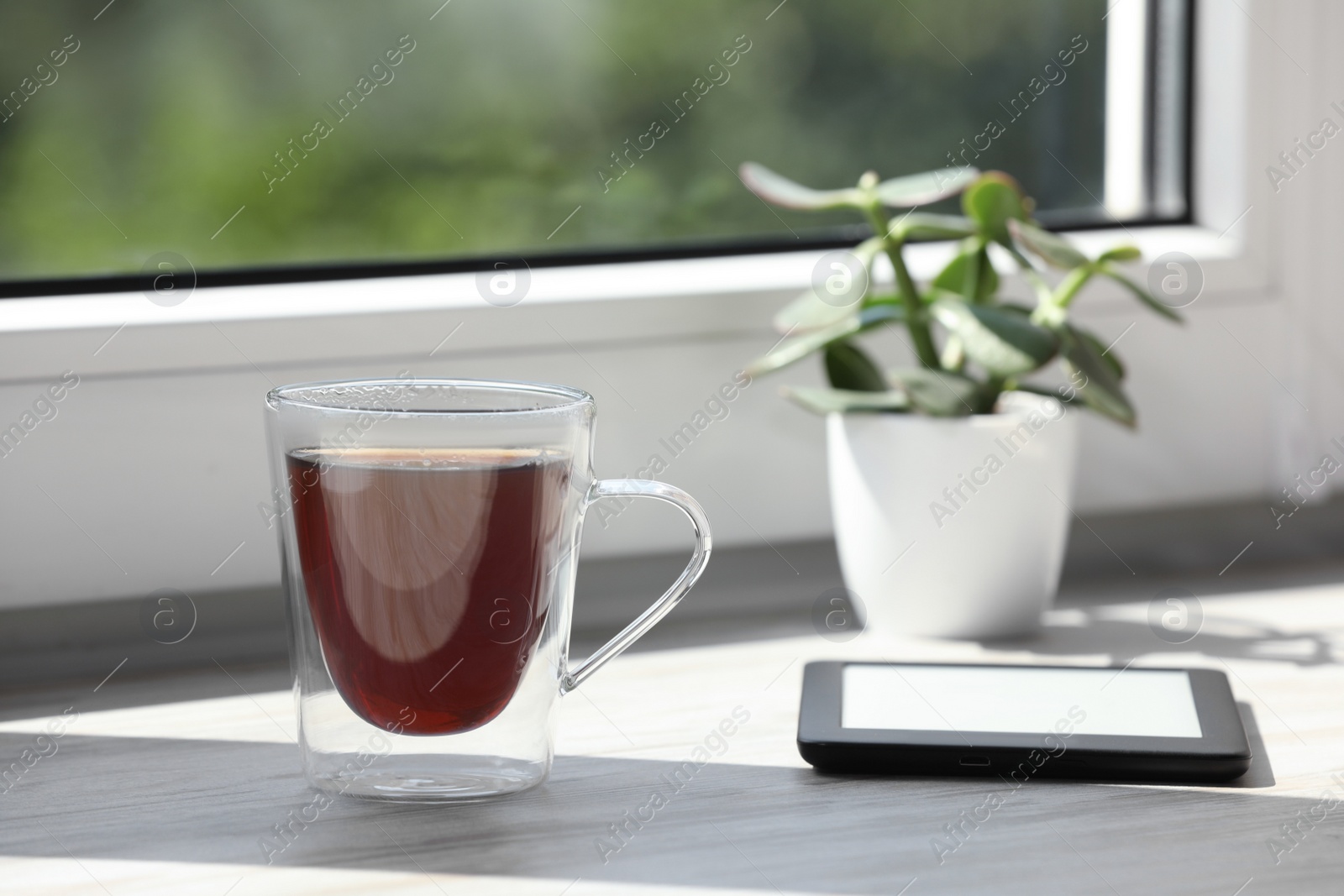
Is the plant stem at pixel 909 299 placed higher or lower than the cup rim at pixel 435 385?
higher

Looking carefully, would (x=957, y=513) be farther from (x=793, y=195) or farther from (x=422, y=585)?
(x=422, y=585)

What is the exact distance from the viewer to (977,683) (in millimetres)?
594

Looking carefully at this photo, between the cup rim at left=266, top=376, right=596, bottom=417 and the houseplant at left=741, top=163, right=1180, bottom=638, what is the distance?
0.22m

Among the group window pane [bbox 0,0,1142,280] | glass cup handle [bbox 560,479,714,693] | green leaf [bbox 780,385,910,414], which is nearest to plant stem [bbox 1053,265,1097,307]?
green leaf [bbox 780,385,910,414]

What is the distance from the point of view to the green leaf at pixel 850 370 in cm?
76

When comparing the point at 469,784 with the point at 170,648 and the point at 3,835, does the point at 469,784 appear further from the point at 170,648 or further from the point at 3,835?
the point at 170,648

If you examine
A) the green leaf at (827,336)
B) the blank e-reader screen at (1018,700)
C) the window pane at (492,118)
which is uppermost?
the window pane at (492,118)

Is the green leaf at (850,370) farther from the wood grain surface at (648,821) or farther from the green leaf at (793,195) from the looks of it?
the wood grain surface at (648,821)

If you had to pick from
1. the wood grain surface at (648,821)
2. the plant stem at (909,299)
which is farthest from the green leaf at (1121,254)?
the wood grain surface at (648,821)

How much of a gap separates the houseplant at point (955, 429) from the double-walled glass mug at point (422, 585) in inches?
10.6

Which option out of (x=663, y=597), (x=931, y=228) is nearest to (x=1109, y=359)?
(x=931, y=228)

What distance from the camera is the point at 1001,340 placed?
67 centimetres

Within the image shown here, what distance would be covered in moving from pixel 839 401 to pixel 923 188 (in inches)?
5.2

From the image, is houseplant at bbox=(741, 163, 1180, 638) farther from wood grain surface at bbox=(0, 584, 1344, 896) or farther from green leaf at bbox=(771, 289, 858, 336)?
wood grain surface at bbox=(0, 584, 1344, 896)
